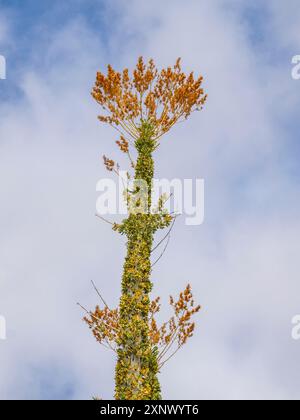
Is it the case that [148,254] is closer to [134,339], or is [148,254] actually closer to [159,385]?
[134,339]

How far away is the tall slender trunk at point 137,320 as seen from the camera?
36.4ft

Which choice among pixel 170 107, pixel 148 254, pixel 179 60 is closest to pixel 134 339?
pixel 148 254

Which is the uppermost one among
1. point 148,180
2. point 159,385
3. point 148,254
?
point 148,180

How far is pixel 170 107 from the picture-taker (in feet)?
44.0

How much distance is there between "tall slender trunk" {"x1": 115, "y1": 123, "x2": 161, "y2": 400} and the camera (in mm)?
11094

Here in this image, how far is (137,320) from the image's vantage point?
11484mm

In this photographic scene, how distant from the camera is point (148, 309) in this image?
11758mm
